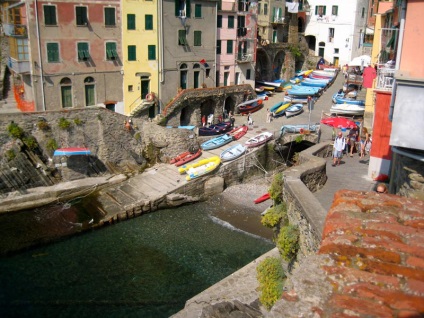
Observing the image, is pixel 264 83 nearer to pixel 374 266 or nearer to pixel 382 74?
pixel 382 74

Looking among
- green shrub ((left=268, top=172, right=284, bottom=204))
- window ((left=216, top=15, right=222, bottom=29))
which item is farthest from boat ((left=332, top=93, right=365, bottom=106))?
green shrub ((left=268, top=172, right=284, bottom=204))

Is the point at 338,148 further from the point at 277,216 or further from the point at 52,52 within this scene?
the point at 52,52

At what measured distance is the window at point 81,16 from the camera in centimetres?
3416

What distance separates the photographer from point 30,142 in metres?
31.3

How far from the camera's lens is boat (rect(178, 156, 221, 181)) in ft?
106

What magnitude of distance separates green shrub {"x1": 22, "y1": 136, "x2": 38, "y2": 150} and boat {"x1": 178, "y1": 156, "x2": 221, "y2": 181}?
9679mm

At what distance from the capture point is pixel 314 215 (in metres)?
11.4

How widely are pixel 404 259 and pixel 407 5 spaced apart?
725cm

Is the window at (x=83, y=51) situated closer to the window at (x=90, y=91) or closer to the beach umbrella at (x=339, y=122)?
the window at (x=90, y=91)

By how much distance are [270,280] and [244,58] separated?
34835mm

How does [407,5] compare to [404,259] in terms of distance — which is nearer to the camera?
[404,259]

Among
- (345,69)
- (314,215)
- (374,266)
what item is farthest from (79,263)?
(345,69)

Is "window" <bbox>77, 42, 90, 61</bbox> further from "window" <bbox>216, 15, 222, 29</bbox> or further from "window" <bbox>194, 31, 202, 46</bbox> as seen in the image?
"window" <bbox>216, 15, 222, 29</bbox>

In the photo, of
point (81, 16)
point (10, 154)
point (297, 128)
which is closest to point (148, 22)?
point (81, 16)
